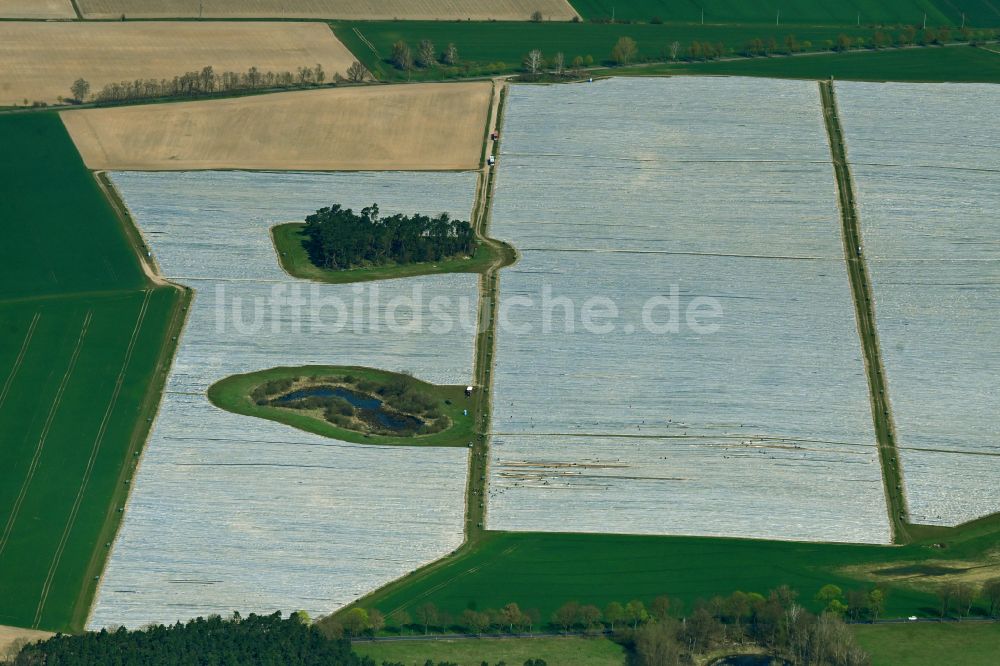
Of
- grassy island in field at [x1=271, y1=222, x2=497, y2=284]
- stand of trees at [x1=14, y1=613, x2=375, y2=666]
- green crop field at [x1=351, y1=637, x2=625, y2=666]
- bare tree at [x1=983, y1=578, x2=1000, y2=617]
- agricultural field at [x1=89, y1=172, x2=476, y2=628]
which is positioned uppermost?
grassy island in field at [x1=271, y1=222, x2=497, y2=284]

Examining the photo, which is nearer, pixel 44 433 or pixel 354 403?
pixel 44 433

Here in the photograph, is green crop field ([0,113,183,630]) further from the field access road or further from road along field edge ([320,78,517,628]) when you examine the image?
the field access road

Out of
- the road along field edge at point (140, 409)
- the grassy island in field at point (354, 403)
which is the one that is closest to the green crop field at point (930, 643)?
the grassy island in field at point (354, 403)

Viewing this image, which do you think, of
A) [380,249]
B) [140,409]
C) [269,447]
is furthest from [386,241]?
[269,447]

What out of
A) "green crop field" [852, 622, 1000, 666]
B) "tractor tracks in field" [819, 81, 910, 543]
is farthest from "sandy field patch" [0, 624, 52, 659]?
"tractor tracks in field" [819, 81, 910, 543]

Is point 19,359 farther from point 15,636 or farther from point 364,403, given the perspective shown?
point 15,636

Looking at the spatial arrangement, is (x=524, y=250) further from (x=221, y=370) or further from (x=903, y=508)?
(x=903, y=508)
